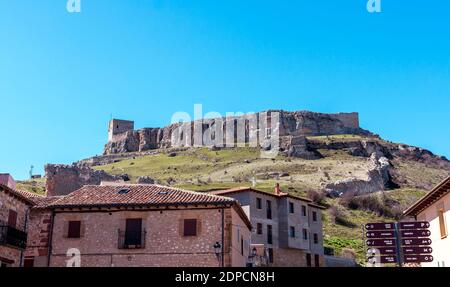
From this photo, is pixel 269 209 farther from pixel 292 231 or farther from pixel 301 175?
pixel 301 175

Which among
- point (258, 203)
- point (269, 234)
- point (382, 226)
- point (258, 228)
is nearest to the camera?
point (382, 226)

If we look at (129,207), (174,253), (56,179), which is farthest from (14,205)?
(56,179)

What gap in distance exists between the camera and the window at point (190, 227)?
92.4 ft

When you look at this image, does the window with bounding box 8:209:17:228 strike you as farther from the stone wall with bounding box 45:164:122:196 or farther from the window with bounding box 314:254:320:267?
the window with bounding box 314:254:320:267

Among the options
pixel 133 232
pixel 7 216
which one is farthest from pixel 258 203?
Result: pixel 7 216

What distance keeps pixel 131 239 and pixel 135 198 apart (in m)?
2.39

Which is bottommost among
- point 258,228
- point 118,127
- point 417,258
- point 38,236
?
point 417,258

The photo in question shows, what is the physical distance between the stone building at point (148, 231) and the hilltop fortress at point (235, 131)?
325 feet

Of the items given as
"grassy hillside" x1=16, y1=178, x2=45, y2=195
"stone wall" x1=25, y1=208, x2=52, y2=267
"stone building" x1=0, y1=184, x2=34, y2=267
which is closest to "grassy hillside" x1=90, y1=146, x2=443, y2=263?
"grassy hillside" x1=16, y1=178, x2=45, y2=195

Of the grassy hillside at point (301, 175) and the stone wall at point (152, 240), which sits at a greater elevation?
the grassy hillside at point (301, 175)

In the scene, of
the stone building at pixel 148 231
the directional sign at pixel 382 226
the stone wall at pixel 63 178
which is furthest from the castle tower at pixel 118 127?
the directional sign at pixel 382 226

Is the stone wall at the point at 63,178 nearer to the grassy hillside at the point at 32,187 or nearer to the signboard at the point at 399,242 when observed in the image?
the grassy hillside at the point at 32,187

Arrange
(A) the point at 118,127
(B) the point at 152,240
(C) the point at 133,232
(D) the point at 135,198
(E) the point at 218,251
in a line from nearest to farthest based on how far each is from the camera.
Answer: (E) the point at 218,251
(B) the point at 152,240
(C) the point at 133,232
(D) the point at 135,198
(A) the point at 118,127

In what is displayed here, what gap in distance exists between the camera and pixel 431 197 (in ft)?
78.9
